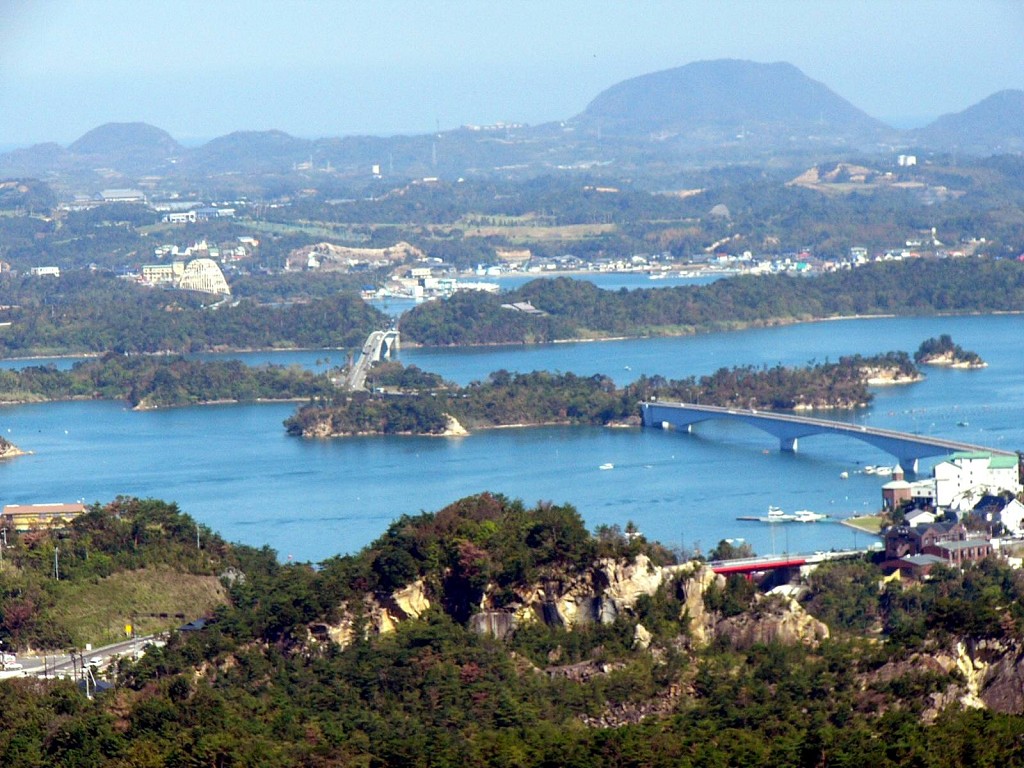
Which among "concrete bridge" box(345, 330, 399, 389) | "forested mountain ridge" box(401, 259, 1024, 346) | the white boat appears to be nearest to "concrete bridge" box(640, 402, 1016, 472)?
the white boat

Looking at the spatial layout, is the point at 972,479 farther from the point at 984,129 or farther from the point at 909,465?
the point at 984,129

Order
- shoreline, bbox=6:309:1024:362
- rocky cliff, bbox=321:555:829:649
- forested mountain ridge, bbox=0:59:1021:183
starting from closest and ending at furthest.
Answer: rocky cliff, bbox=321:555:829:649 → shoreline, bbox=6:309:1024:362 → forested mountain ridge, bbox=0:59:1021:183

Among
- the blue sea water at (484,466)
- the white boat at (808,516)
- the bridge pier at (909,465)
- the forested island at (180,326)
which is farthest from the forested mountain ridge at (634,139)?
the white boat at (808,516)

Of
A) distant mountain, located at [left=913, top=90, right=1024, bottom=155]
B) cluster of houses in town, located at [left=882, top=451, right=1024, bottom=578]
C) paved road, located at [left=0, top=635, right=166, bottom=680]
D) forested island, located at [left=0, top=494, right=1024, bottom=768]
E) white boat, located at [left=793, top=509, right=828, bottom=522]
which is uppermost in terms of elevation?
distant mountain, located at [left=913, top=90, right=1024, bottom=155]

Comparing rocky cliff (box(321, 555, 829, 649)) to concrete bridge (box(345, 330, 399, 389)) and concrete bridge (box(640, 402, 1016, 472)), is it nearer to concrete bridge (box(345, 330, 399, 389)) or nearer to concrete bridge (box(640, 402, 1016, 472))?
concrete bridge (box(640, 402, 1016, 472))

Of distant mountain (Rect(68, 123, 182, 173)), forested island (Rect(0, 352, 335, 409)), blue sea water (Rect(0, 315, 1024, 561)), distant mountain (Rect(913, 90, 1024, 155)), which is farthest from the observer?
distant mountain (Rect(68, 123, 182, 173))

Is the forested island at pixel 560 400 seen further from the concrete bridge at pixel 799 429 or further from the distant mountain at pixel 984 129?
the distant mountain at pixel 984 129

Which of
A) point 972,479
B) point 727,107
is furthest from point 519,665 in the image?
point 727,107
